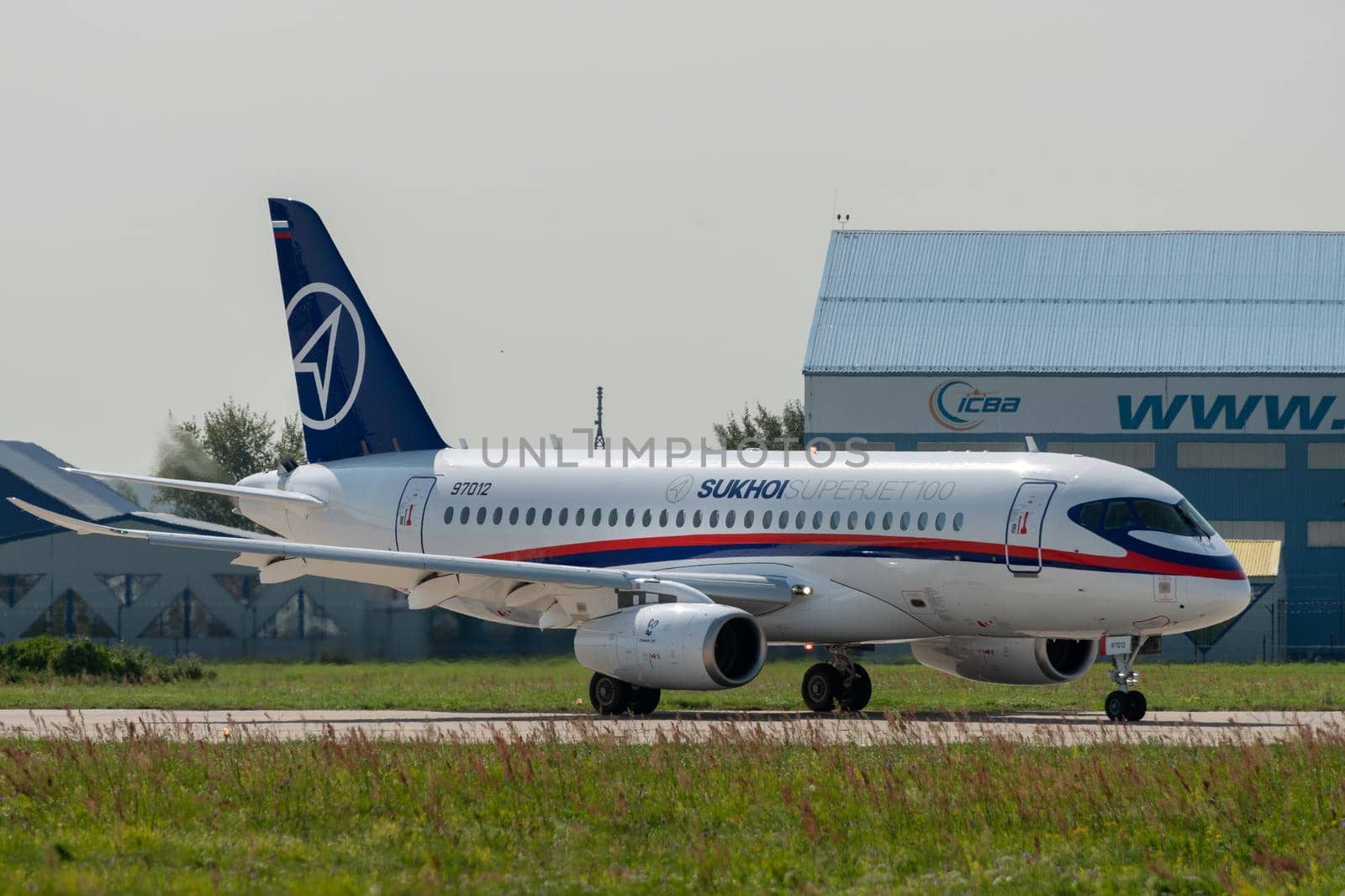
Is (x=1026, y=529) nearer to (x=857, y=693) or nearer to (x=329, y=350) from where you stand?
(x=857, y=693)

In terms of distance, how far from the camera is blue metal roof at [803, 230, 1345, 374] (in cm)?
6200

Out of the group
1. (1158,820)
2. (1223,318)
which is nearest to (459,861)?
(1158,820)

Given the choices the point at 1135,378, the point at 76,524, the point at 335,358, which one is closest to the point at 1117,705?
the point at 76,524

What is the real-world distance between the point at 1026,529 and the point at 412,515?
11555mm

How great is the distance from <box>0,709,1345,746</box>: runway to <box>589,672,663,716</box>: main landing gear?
0.26 m

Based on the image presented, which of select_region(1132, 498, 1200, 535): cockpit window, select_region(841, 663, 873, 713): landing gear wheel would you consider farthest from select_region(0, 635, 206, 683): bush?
select_region(1132, 498, 1200, 535): cockpit window

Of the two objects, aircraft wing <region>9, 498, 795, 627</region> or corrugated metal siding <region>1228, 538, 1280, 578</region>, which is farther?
corrugated metal siding <region>1228, 538, 1280, 578</region>

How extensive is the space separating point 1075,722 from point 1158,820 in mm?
11014

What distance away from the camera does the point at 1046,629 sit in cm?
2805

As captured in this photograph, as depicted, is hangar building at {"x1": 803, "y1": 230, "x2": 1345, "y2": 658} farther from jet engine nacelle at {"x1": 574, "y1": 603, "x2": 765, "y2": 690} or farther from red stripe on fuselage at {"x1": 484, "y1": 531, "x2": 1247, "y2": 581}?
jet engine nacelle at {"x1": 574, "y1": 603, "x2": 765, "y2": 690}

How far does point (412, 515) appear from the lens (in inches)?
1353

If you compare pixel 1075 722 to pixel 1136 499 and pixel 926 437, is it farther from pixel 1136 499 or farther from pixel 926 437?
pixel 926 437

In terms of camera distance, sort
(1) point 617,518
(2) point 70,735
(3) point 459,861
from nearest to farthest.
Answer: (3) point 459,861, (2) point 70,735, (1) point 617,518

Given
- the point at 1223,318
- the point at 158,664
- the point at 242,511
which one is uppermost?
the point at 1223,318
